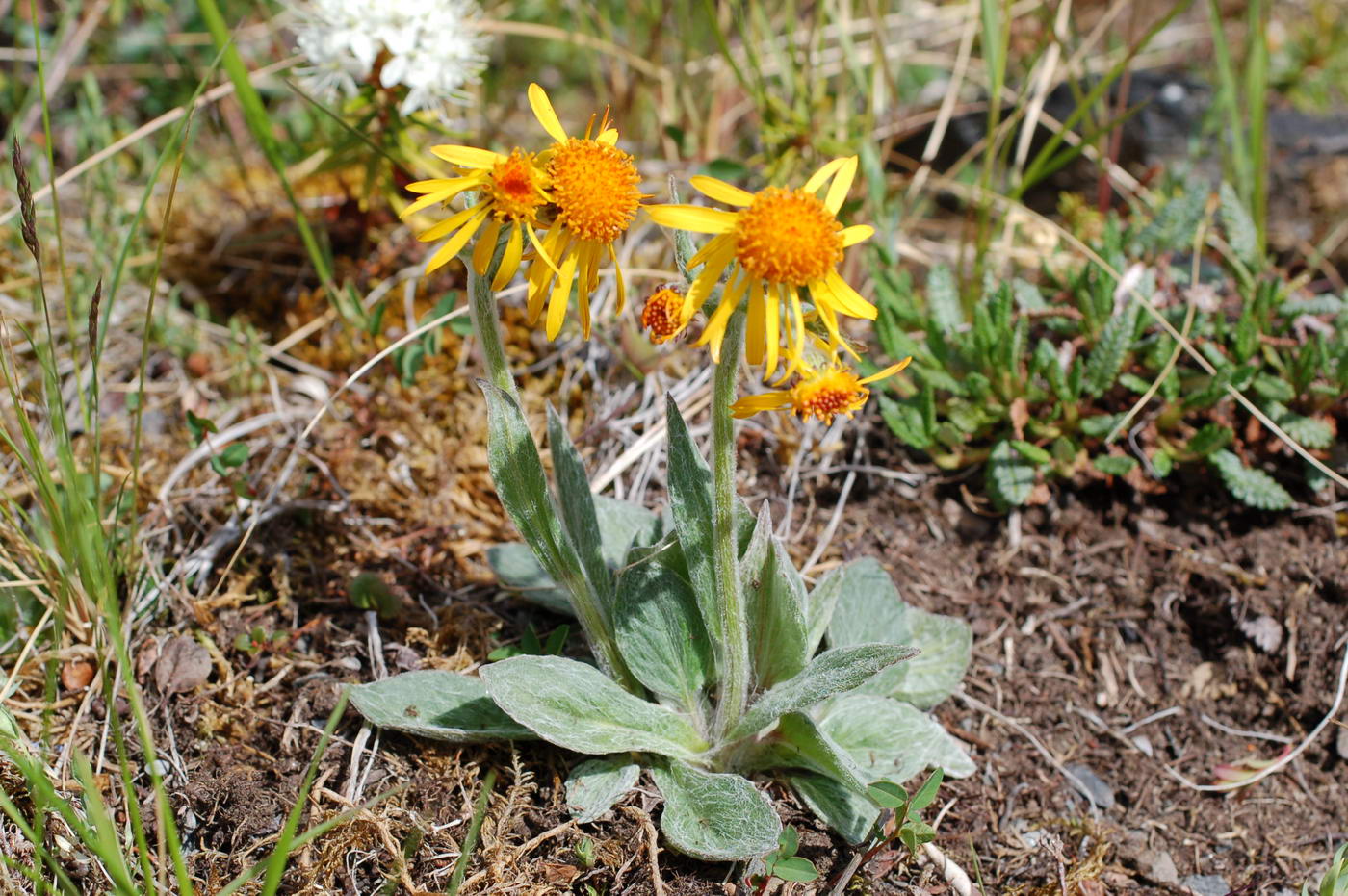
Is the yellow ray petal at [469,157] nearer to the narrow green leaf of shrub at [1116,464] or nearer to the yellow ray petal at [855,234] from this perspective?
the yellow ray petal at [855,234]

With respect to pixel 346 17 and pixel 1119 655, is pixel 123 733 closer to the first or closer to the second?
pixel 346 17

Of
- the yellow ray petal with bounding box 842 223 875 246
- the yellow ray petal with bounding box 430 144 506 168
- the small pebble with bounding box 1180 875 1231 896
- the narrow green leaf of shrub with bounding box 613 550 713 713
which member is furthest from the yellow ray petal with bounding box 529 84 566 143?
the small pebble with bounding box 1180 875 1231 896

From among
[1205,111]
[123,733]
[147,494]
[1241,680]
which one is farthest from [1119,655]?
[1205,111]

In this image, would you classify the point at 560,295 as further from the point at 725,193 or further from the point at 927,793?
the point at 927,793

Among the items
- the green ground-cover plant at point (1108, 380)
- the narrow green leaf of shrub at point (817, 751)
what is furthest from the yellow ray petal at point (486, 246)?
the green ground-cover plant at point (1108, 380)

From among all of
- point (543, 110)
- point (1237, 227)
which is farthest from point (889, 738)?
point (1237, 227)

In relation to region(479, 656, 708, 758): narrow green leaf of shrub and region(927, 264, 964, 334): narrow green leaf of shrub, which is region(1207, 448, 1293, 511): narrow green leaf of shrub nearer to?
region(927, 264, 964, 334): narrow green leaf of shrub

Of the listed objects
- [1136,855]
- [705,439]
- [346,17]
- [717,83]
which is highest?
[346,17]
